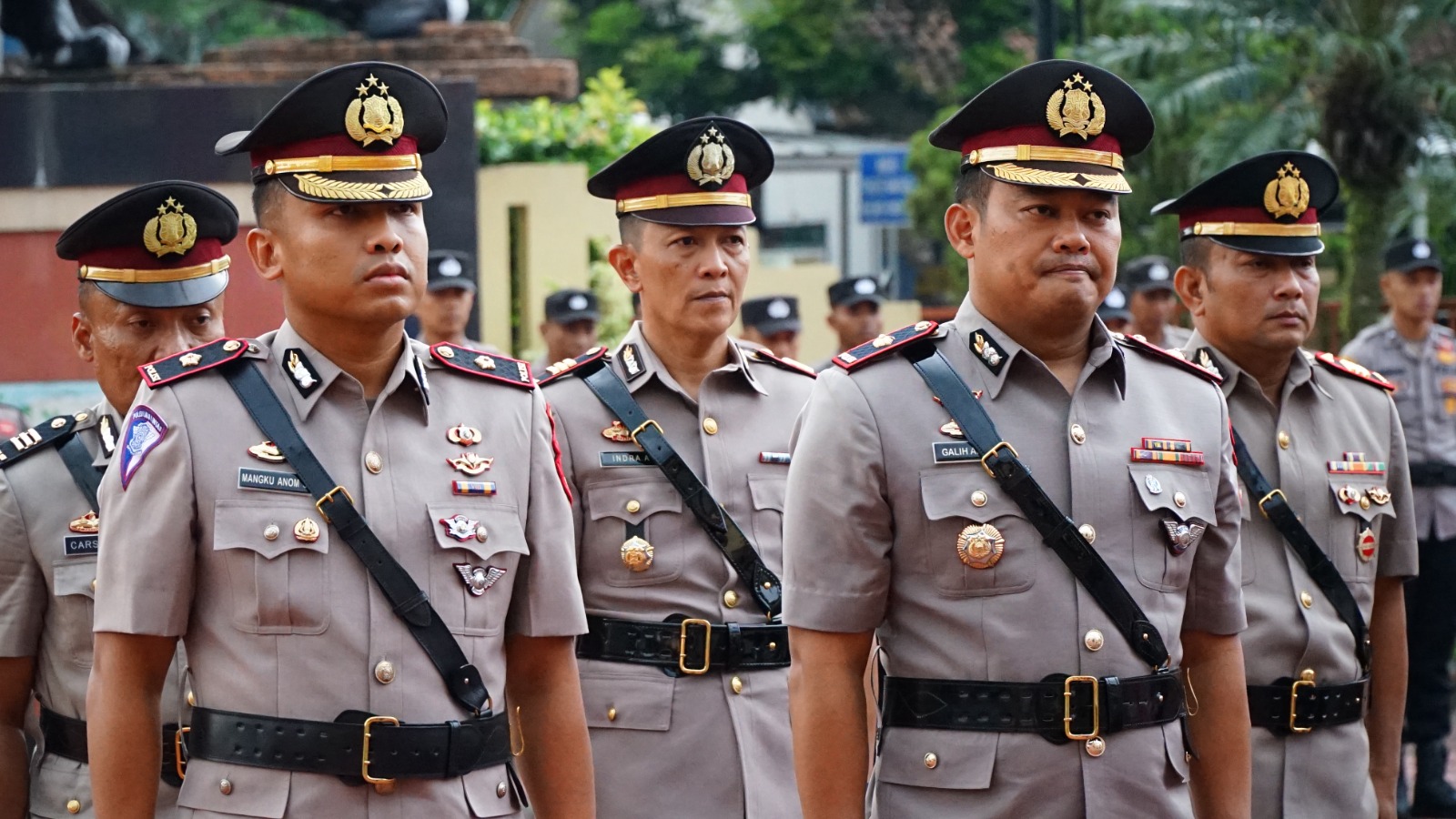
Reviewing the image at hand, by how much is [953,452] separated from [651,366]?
1.79m

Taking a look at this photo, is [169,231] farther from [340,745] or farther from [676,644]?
[340,745]

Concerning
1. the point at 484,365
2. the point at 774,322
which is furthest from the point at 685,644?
the point at 774,322

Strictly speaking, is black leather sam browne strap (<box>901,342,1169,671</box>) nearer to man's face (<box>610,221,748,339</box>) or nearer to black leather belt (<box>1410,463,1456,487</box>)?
man's face (<box>610,221,748,339</box>)

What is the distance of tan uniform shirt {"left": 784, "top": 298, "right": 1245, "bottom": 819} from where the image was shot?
388cm

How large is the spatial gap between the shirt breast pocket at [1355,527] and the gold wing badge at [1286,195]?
742mm

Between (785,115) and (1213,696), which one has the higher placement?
(785,115)

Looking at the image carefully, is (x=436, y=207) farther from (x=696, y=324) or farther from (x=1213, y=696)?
(x=1213, y=696)

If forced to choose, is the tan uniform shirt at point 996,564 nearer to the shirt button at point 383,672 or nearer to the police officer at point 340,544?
the police officer at point 340,544

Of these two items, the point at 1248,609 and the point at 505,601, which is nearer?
the point at 505,601

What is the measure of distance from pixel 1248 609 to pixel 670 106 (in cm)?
2757

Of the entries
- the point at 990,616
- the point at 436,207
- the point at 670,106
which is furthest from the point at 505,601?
the point at 670,106

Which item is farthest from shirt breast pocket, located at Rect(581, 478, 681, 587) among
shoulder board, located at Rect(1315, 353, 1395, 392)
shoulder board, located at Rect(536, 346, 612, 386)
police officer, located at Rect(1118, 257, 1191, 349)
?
police officer, located at Rect(1118, 257, 1191, 349)

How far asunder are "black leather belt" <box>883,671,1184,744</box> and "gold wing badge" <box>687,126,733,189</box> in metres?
2.23

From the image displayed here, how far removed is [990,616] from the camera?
390 centimetres
